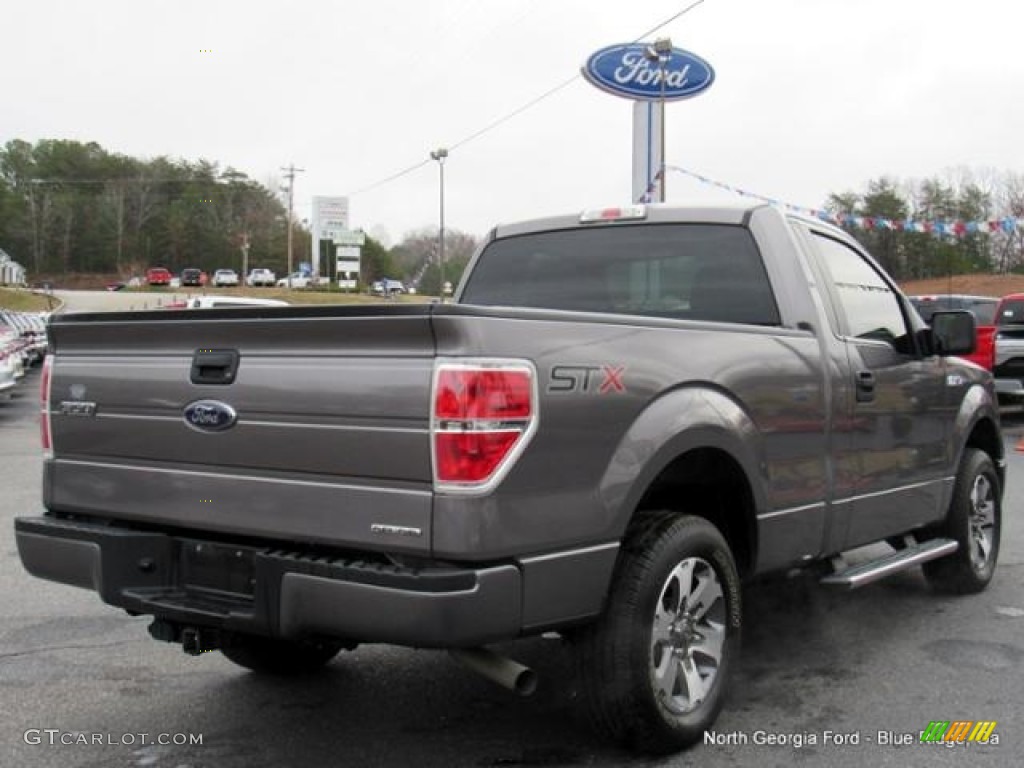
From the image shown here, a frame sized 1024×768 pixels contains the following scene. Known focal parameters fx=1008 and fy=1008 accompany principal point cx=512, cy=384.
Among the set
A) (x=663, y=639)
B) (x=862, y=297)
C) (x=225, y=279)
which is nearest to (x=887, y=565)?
(x=862, y=297)

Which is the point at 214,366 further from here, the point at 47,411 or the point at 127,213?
the point at 127,213

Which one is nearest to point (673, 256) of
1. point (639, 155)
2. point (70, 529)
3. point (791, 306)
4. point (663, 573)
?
point (791, 306)

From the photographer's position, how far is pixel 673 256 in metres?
4.64

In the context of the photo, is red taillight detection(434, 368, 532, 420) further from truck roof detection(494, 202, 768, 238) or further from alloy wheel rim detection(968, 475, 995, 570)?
alloy wheel rim detection(968, 475, 995, 570)

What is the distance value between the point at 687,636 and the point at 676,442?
722 millimetres

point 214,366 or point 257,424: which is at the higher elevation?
point 214,366

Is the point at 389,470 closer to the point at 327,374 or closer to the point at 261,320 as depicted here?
the point at 327,374

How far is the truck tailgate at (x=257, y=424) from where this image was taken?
2.83 meters

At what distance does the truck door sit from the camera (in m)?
4.49

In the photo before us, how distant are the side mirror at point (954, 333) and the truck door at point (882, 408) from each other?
101mm

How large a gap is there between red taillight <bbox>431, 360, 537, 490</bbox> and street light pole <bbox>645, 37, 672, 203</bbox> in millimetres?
20613

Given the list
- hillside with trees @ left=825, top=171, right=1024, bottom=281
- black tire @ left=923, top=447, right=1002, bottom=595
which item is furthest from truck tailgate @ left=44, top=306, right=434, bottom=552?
hillside with trees @ left=825, top=171, right=1024, bottom=281

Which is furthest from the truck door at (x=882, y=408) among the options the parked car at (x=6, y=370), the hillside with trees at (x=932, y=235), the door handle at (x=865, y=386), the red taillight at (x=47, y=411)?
the hillside with trees at (x=932, y=235)

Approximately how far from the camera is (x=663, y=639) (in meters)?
3.42
